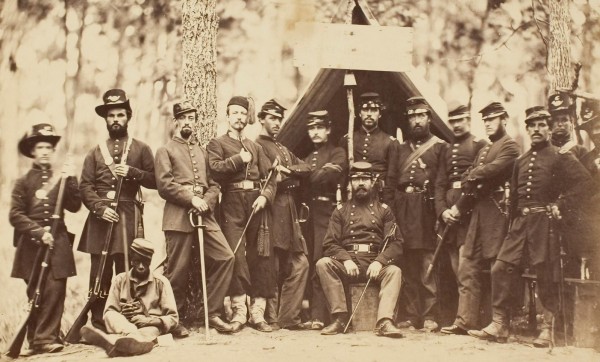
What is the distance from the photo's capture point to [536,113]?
614 cm

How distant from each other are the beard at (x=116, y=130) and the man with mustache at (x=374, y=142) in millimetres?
2037

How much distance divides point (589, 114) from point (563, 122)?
262 mm

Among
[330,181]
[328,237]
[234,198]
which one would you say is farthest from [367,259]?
[234,198]

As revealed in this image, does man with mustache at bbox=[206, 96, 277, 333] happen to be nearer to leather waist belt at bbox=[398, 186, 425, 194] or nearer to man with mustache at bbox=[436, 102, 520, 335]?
leather waist belt at bbox=[398, 186, 425, 194]

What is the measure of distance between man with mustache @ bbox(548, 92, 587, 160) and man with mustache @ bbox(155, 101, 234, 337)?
114 inches

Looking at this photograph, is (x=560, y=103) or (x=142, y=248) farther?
(x=560, y=103)

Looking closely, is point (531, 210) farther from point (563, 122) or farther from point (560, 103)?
point (560, 103)

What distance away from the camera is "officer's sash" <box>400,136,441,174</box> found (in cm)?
671

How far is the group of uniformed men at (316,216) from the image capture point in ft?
19.2

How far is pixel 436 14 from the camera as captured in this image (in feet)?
25.5

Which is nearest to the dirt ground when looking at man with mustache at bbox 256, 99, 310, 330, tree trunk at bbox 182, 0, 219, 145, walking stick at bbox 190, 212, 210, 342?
walking stick at bbox 190, 212, 210, 342

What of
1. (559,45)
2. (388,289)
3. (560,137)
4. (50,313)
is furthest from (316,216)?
(559,45)

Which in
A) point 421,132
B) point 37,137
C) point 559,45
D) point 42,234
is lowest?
point 42,234

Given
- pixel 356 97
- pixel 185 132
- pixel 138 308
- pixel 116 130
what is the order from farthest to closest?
pixel 356 97
pixel 185 132
pixel 116 130
pixel 138 308
